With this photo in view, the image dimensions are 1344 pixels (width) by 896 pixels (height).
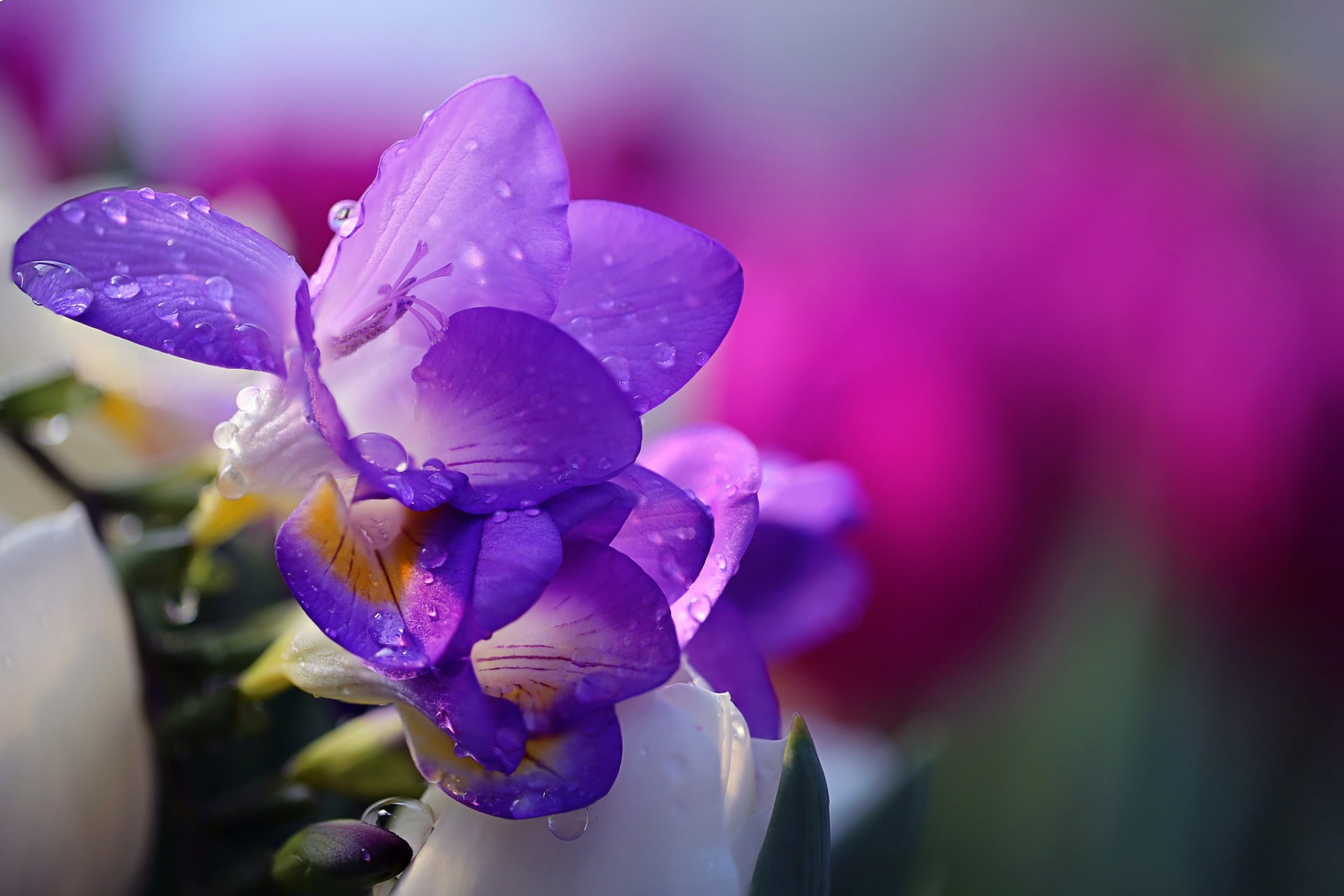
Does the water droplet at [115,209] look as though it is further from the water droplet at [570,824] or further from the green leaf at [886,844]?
the green leaf at [886,844]

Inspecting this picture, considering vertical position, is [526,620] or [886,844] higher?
[526,620]

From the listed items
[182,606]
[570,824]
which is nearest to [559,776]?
[570,824]

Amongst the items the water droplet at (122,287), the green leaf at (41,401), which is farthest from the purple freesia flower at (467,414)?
the green leaf at (41,401)

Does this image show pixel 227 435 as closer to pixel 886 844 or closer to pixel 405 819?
pixel 405 819

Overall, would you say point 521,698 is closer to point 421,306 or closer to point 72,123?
point 421,306

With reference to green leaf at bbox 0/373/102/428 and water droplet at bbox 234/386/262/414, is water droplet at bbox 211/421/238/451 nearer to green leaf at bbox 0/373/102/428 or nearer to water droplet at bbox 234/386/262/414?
water droplet at bbox 234/386/262/414

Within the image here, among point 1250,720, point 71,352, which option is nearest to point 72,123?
point 71,352

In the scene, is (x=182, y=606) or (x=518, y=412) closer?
(x=518, y=412)
